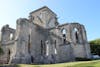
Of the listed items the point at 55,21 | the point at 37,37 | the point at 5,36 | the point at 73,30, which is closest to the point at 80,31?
the point at 73,30

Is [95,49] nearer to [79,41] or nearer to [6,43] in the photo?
[79,41]

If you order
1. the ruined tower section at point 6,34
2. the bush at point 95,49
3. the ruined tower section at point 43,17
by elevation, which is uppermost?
the ruined tower section at point 43,17

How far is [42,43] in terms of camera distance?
4144 cm

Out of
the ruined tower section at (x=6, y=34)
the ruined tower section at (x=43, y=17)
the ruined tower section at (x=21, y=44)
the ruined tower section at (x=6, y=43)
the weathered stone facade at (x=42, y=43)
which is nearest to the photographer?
the ruined tower section at (x=21, y=44)

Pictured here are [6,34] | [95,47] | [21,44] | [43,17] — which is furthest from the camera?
[95,47]

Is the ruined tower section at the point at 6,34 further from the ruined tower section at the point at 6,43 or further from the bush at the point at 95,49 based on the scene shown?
the bush at the point at 95,49

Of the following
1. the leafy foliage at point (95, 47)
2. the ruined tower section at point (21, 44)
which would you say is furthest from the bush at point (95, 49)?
the ruined tower section at point (21, 44)

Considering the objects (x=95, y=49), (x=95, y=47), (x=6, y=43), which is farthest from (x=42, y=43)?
(x=95, y=47)

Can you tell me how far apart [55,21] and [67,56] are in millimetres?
20008

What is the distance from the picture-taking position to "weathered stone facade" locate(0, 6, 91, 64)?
32750 millimetres

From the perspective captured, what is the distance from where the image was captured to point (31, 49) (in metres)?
38.4

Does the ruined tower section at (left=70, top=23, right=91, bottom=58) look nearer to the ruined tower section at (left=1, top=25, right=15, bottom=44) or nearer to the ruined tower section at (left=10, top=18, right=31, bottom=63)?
the ruined tower section at (left=10, top=18, right=31, bottom=63)

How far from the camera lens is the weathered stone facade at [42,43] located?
32.8 metres

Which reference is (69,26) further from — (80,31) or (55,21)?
(55,21)
